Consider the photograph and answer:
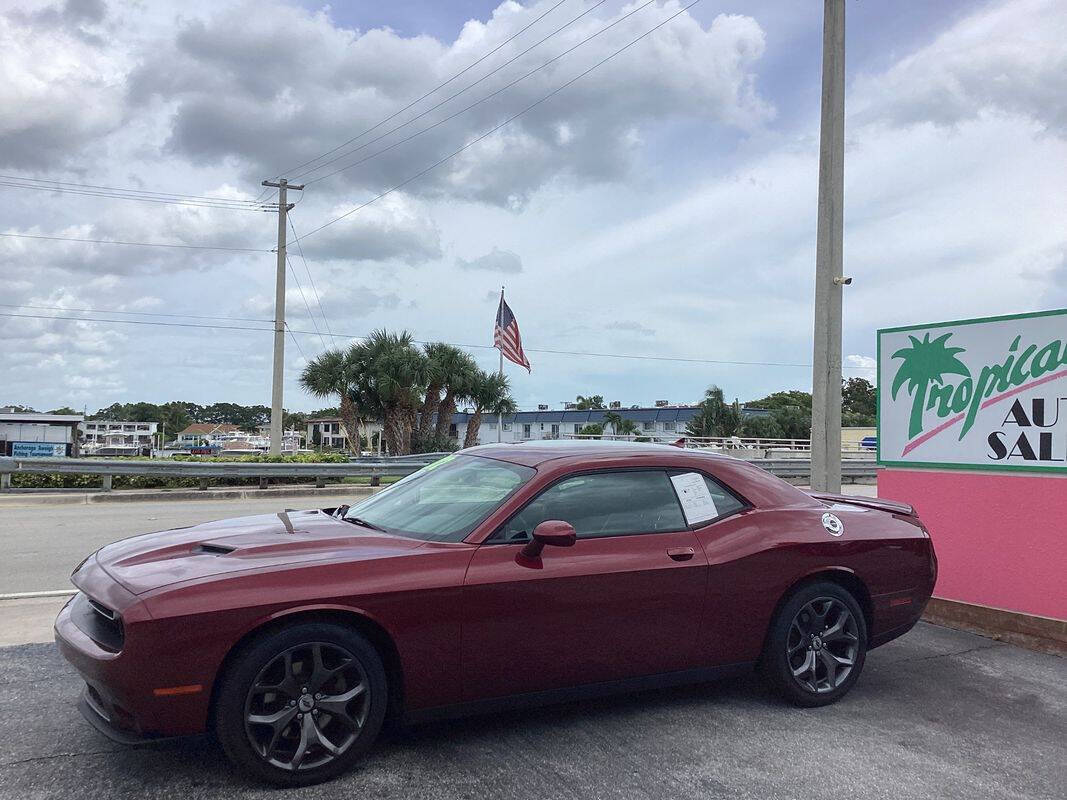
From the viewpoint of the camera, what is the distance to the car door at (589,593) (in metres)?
3.85

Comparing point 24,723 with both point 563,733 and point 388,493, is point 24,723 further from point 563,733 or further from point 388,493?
point 563,733

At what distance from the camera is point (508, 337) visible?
26891 mm

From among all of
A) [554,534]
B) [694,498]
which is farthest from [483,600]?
[694,498]

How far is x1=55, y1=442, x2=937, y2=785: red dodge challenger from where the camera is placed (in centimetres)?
336

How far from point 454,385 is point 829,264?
27.9 meters

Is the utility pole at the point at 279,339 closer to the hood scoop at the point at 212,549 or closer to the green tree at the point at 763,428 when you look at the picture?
the hood scoop at the point at 212,549

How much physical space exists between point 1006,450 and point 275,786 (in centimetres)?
567

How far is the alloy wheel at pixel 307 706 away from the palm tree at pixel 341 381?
108 ft

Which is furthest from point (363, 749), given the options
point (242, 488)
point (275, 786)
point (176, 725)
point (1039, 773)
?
point (242, 488)

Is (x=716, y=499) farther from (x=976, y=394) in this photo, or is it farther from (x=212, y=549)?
(x=976, y=394)

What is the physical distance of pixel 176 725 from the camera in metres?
3.29

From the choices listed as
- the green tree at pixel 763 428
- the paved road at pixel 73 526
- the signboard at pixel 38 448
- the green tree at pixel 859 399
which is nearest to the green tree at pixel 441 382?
the paved road at pixel 73 526

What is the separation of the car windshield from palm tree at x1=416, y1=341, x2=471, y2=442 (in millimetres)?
30226

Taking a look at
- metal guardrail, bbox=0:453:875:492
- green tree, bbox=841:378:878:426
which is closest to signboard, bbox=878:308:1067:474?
metal guardrail, bbox=0:453:875:492
